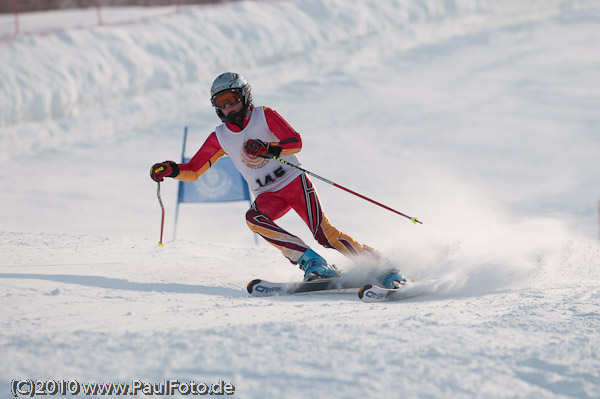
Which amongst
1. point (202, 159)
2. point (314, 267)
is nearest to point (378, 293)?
point (314, 267)

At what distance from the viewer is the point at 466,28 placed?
17547 mm

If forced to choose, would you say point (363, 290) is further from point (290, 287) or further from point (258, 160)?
point (258, 160)

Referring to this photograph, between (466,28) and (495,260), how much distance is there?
14018 mm

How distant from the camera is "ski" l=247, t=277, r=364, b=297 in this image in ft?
13.9

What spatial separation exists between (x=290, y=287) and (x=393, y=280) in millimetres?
637

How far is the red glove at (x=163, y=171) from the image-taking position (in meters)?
4.53

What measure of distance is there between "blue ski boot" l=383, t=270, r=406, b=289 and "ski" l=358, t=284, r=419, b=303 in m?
0.13

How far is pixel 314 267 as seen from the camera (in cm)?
437

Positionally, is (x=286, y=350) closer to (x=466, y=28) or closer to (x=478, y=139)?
(x=478, y=139)

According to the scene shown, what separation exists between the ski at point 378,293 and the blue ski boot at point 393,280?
131 mm

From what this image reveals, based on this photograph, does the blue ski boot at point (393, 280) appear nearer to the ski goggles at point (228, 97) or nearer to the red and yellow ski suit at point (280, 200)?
the red and yellow ski suit at point (280, 200)

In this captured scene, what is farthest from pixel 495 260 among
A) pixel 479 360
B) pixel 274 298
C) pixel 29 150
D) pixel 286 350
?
pixel 29 150

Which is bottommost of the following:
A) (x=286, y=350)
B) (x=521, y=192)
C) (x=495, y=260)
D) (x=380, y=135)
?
(x=286, y=350)

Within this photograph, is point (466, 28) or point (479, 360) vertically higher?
point (466, 28)
